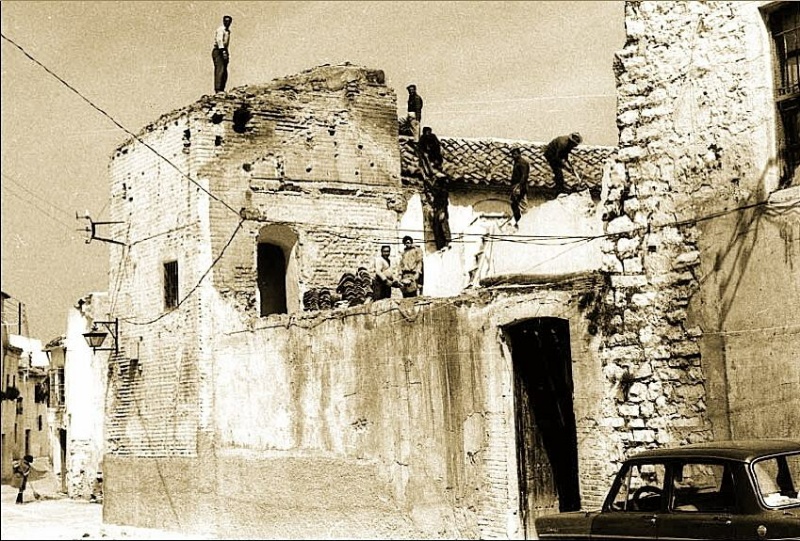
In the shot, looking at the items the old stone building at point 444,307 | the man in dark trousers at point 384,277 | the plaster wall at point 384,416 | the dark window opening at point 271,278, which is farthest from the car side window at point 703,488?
the dark window opening at point 271,278

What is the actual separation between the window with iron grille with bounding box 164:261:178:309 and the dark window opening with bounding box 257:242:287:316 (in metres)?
1.83

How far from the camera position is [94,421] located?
1113 inches

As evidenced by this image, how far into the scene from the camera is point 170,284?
1984cm

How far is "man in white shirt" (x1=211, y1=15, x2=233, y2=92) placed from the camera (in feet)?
65.5

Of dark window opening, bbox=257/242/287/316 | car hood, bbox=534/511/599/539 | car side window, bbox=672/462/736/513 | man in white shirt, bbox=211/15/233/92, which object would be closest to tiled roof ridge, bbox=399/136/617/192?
dark window opening, bbox=257/242/287/316

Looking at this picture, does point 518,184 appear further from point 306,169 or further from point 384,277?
point 306,169

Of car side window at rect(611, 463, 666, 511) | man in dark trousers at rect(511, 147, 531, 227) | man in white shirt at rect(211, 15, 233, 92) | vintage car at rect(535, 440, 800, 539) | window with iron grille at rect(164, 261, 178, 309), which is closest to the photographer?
vintage car at rect(535, 440, 800, 539)

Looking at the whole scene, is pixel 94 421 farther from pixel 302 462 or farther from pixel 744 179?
pixel 744 179

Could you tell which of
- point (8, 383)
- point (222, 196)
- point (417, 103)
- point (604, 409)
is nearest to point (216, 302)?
point (222, 196)

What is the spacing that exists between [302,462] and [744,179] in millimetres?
8402

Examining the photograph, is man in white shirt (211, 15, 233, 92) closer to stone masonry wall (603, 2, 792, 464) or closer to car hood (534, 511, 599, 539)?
stone masonry wall (603, 2, 792, 464)

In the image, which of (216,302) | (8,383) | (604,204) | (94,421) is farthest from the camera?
(94,421)

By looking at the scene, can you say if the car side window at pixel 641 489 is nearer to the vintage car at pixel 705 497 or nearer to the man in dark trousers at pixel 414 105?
the vintage car at pixel 705 497

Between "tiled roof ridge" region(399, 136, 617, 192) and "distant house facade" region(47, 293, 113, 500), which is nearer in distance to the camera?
"tiled roof ridge" region(399, 136, 617, 192)
